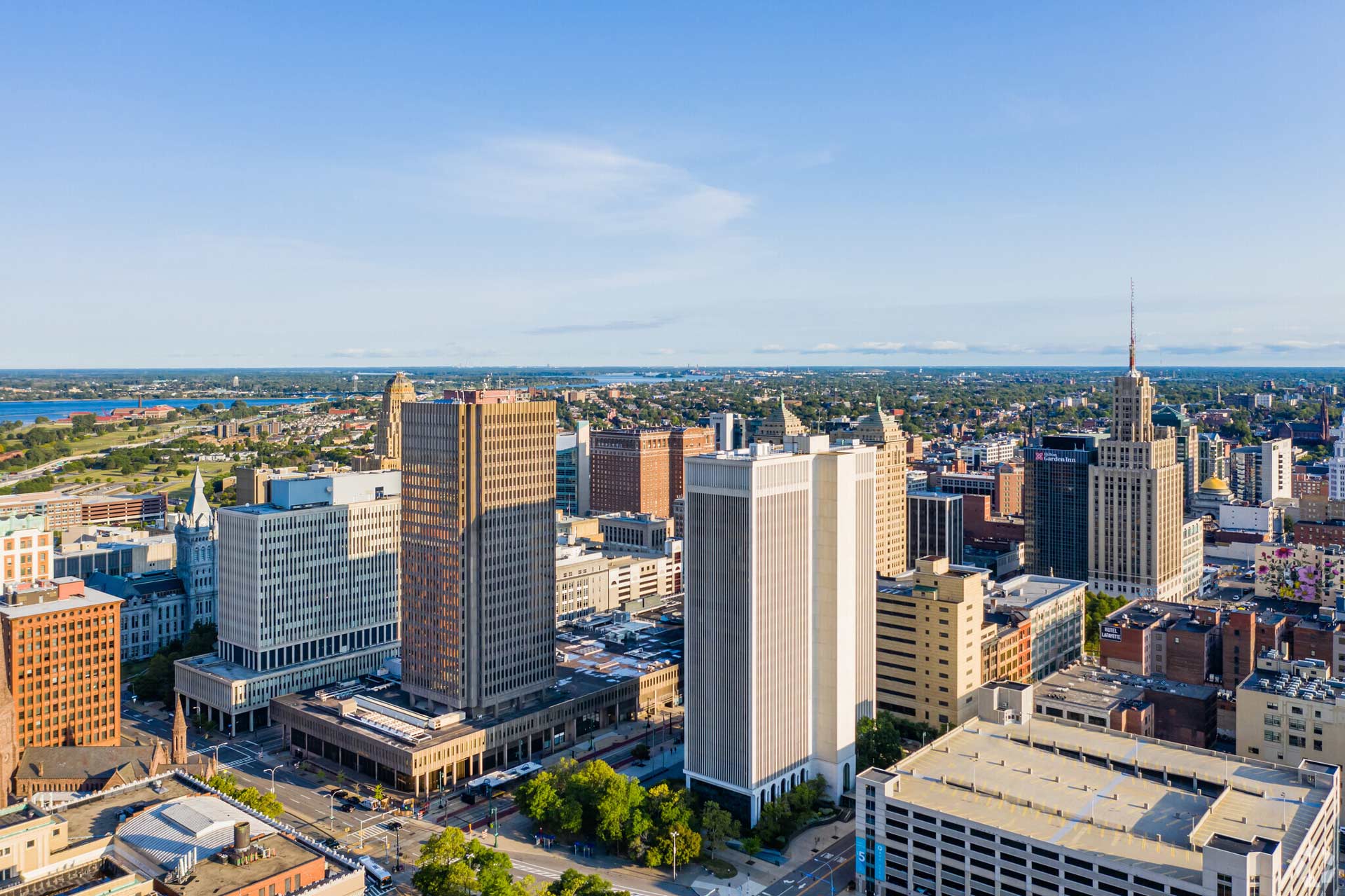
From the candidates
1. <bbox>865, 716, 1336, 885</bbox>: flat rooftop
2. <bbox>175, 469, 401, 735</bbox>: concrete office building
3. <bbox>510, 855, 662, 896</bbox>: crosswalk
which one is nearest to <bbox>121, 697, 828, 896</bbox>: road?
<bbox>510, 855, 662, 896</bbox>: crosswalk

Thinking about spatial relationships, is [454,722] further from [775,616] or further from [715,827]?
[775,616]

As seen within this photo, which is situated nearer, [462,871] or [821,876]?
[462,871]

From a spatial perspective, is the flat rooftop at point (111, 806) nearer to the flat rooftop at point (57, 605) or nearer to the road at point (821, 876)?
the flat rooftop at point (57, 605)

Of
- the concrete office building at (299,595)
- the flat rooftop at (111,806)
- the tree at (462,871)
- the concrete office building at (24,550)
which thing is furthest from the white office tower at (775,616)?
the concrete office building at (24,550)

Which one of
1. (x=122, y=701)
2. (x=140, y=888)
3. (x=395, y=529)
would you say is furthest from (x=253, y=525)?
(x=140, y=888)

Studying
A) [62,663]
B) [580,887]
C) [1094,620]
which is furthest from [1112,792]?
[62,663]

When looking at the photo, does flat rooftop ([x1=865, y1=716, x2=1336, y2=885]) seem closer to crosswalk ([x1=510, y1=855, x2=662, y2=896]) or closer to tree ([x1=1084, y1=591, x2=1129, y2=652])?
crosswalk ([x1=510, y1=855, x2=662, y2=896])

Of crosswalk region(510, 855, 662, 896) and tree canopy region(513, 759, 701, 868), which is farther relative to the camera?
tree canopy region(513, 759, 701, 868)
